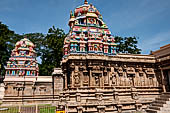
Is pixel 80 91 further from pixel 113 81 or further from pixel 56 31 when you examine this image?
pixel 56 31

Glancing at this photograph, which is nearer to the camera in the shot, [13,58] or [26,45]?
[13,58]

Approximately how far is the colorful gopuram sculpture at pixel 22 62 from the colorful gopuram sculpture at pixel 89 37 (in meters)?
16.0

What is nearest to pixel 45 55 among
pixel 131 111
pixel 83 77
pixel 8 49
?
pixel 8 49

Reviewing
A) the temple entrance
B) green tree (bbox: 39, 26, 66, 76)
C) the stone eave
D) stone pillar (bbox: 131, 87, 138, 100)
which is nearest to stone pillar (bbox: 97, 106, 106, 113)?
the temple entrance

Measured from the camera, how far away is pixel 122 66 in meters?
16.7

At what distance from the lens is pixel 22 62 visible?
30.9 m

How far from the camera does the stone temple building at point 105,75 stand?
44.4 feet

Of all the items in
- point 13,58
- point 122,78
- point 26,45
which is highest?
point 26,45

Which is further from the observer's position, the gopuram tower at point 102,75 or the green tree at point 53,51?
Result: the green tree at point 53,51

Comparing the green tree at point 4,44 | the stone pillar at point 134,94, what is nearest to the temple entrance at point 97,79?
the stone pillar at point 134,94

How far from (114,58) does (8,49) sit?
Result: 124ft

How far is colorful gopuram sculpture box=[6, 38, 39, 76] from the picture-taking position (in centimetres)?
2942

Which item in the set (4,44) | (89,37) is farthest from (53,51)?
(89,37)

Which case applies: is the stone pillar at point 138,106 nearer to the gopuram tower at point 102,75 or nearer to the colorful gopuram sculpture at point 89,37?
the gopuram tower at point 102,75
